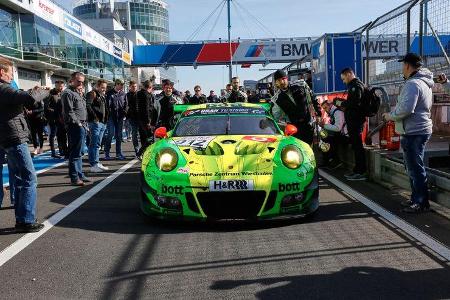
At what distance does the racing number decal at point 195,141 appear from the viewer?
5238 mm

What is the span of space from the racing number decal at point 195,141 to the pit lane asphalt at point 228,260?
892 millimetres

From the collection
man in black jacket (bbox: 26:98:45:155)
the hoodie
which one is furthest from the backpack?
man in black jacket (bbox: 26:98:45:155)

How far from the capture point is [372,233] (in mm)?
4477

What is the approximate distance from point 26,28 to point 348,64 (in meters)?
20.7

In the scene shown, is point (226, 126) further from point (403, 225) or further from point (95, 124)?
point (95, 124)

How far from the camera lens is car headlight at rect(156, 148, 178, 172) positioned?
16.0 ft

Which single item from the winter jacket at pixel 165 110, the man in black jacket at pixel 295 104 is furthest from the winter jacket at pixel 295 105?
the winter jacket at pixel 165 110

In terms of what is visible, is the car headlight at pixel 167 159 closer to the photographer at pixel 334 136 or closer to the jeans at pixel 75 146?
the jeans at pixel 75 146

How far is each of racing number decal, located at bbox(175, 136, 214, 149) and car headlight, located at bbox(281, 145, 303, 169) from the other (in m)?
0.85

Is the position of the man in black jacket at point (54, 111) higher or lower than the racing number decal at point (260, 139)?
higher

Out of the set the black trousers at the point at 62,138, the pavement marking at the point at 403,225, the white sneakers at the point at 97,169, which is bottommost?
the pavement marking at the point at 403,225

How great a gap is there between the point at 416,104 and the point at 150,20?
4185 inches

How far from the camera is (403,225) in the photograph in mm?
4691

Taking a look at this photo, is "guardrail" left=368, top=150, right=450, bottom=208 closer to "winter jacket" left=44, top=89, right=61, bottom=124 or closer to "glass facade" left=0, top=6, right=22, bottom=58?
"winter jacket" left=44, top=89, right=61, bottom=124
